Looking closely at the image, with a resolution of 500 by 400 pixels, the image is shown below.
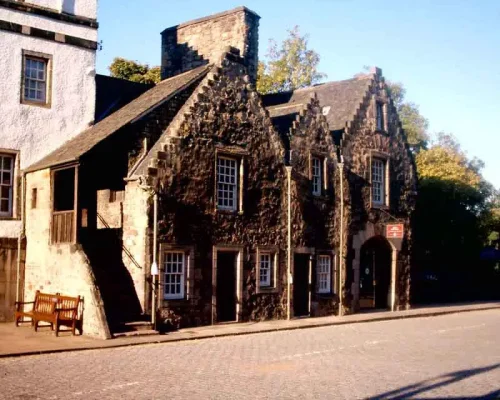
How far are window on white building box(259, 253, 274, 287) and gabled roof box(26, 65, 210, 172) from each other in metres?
6.38

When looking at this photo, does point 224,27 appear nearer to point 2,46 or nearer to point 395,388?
point 2,46

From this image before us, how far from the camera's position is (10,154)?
837 inches

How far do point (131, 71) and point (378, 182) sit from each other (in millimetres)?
18905

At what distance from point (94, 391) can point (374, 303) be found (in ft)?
67.1

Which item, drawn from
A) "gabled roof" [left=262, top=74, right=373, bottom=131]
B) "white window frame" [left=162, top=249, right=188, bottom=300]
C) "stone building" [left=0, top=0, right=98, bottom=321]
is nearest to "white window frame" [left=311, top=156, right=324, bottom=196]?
"gabled roof" [left=262, top=74, right=373, bottom=131]

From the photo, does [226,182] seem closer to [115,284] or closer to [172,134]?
[172,134]

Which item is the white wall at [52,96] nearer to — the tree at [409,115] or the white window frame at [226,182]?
the white window frame at [226,182]

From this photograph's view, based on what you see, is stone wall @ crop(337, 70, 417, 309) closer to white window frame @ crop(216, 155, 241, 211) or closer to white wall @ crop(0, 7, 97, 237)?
white window frame @ crop(216, 155, 241, 211)

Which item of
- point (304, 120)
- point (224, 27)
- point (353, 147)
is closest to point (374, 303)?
point (353, 147)

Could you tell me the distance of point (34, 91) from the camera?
2188 centimetres

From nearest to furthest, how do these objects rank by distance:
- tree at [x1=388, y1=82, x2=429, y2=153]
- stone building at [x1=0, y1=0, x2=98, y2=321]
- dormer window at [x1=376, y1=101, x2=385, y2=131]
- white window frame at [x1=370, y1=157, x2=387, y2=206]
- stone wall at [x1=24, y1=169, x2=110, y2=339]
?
stone wall at [x1=24, y1=169, x2=110, y2=339] → stone building at [x1=0, y1=0, x2=98, y2=321] → white window frame at [x1=370, y1=157, x2=387, y2=206] → dormer window at [x1=376, y1=101, x2=385, y2=131] → tree at [x1=388, y1=82, x2=429, y2=153]

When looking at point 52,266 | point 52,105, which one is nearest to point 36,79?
point 52,105

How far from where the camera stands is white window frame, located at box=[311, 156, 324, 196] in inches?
998

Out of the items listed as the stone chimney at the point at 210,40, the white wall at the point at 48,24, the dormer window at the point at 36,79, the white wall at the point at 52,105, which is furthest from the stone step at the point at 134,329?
the stone chimney at the point at 210,40
